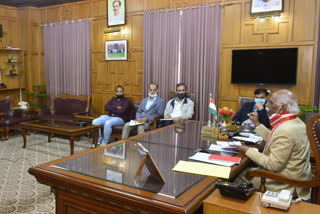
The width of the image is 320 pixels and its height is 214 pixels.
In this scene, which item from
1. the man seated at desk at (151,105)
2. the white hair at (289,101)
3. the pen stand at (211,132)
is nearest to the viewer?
the white hair at (289,101)

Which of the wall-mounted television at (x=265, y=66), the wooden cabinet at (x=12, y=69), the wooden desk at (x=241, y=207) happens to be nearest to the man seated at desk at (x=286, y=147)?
the wooden desk at (x=241, y=207)

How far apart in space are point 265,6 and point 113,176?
4.15 meters

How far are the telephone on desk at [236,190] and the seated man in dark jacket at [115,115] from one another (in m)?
4.09

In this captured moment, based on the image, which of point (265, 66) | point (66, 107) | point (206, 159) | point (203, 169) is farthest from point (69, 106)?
point (203, 169)

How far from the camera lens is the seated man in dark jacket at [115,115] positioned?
210 inches

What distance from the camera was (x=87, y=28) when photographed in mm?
6738

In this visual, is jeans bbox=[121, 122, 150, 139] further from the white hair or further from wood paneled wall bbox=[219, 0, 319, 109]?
the white hair

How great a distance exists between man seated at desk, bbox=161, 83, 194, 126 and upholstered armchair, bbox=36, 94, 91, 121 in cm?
235

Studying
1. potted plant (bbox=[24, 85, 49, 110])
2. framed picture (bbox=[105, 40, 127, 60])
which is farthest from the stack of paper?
potted plant (bbox=[24, 85, 49, 110])

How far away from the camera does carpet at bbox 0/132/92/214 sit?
3.07 meters

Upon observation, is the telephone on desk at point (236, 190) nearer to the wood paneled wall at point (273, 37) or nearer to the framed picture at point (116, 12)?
the wood paneled wall at point (273, 37)

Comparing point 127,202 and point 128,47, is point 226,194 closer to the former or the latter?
point 127,202

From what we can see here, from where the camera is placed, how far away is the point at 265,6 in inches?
183

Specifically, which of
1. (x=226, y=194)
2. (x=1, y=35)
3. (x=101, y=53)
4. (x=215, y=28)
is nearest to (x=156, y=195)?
(x=226, y=194)
